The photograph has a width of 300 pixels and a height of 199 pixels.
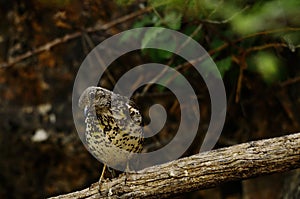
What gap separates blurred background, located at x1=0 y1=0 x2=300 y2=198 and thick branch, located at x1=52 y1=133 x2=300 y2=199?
0.95m

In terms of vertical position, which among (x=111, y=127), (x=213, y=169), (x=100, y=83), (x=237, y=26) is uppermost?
(x=100, y=83)

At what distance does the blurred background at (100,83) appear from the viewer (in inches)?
151

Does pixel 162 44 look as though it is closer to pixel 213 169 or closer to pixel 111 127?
pixel 111 127

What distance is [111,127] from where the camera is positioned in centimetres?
299

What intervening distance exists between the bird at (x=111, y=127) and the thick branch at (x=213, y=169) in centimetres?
23

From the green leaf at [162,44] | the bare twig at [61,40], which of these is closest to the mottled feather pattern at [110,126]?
the green leaf at [162,44]

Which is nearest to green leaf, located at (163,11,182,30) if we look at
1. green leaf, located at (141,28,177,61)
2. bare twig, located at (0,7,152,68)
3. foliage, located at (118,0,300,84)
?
foliage, located at (118,0,300,84)

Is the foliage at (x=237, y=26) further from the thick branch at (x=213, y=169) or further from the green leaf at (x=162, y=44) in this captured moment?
the thick branch at (x=213, y=169)

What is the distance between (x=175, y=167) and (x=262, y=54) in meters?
1.48

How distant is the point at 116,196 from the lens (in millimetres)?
2768

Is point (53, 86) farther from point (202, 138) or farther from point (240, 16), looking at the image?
point (240, 16)

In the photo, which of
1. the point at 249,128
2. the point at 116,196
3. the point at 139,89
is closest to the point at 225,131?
the point at 249,128

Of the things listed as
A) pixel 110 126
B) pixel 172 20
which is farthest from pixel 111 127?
pixel 172 20

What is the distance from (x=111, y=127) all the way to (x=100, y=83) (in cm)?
177
